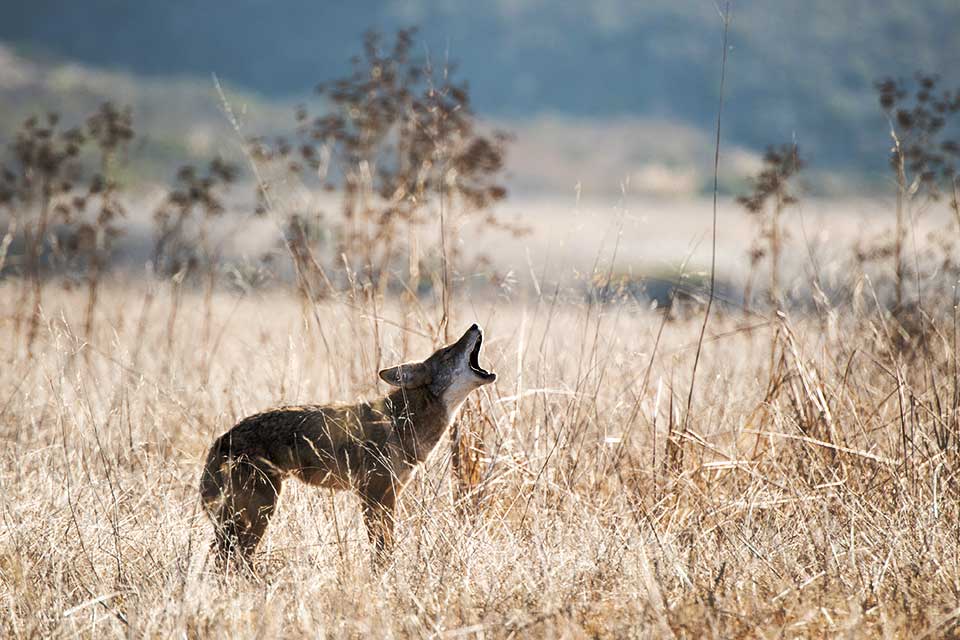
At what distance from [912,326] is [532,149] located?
42.6m

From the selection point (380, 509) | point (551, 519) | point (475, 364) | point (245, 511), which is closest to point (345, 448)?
point (380, 509)

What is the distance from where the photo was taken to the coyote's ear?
420 centimetres

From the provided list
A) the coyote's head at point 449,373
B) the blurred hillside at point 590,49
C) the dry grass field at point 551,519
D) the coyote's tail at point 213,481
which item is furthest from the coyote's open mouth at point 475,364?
the blurred hillside at point 590,49

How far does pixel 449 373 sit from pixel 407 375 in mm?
172

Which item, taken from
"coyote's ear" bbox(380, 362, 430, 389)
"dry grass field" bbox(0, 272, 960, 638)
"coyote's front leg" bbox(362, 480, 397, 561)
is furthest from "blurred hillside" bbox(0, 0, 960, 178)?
"coyote's front leg" bbox(362, 480, 397, 561)

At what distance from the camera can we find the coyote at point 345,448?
159 inches

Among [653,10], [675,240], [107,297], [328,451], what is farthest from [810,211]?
[653,10]

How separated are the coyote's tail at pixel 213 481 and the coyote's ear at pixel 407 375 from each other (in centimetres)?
70

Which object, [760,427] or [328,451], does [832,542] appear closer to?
[760,427]

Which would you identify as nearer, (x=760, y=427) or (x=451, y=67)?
(x=760, y=427)

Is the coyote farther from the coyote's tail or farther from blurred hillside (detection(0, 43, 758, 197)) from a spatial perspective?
blurred hillside (detection(0, 43, 758, 197))

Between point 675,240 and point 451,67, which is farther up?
point 451,67

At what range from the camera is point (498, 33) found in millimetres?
73312

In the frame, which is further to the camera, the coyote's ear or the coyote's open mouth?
the coyote's ear
